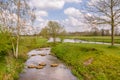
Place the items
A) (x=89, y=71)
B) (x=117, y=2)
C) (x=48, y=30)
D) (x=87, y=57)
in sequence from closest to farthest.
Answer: (x=89, y=71), (x=87, y=57), (x=117, y=2), (x=48, y=30)

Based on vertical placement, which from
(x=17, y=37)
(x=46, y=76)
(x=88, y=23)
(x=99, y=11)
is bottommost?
(x=46, y=76)

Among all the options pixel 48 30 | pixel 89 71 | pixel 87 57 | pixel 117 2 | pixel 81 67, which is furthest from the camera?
pixel 48 30

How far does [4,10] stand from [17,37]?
14.8 feet

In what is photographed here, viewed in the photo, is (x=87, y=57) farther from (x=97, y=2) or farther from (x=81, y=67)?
(x=97, y=2)

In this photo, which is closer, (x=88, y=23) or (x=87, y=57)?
(x=87, y=57)

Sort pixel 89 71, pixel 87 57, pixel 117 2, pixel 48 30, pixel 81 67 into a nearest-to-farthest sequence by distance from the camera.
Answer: pixel 89 71 → pixel 81 67 → pixel 87 57 → pixel 117 2 → pixel 48 30

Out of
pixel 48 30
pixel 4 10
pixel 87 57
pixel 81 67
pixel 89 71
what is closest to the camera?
pixel 89 71

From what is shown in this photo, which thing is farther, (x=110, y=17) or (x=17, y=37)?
(x=110, y=17)

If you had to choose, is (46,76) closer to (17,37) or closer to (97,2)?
(17,37)

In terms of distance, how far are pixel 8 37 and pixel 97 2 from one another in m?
15.8

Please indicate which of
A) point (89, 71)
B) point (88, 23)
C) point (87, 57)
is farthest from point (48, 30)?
point (89, 71)

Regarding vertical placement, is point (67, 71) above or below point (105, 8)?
below

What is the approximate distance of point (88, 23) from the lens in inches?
1314

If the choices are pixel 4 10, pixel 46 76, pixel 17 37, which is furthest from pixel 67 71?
pixel 4 10
